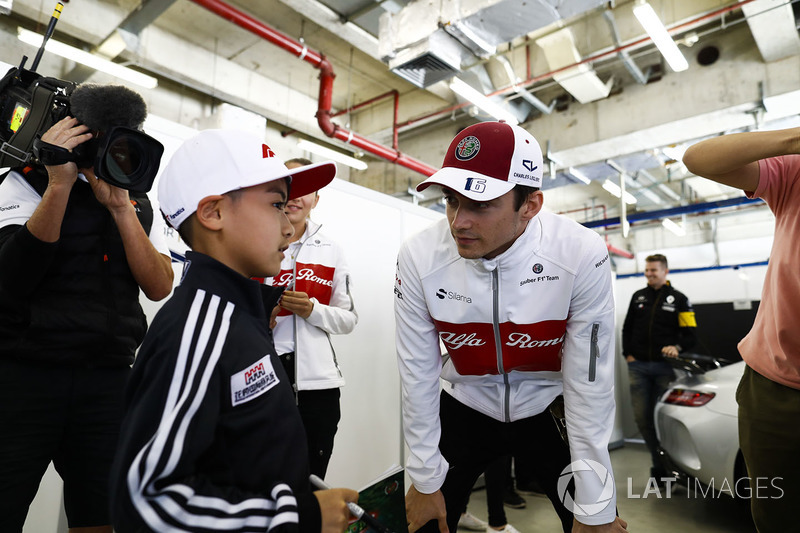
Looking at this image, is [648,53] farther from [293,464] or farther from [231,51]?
[293,464]

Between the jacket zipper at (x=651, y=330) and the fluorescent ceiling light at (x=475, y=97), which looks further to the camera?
the fluorescent ceiling light at (x=475, y=97)

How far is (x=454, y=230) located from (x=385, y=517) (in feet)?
2.44

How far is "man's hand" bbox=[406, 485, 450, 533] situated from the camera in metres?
1.37

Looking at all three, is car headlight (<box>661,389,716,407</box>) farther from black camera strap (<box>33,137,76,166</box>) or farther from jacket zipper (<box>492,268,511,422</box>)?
black camera strap (<box>33,137,76,166</box>)

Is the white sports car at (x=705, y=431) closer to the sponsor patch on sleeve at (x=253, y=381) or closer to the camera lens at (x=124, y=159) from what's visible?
the sponsor patch on sleeve at (x=253, y=381)

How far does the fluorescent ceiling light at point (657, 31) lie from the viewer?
335 cm

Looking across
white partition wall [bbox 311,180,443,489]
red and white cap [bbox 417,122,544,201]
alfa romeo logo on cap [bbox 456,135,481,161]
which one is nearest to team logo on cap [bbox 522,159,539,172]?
red and white cap [bbox 417,122,544,201]

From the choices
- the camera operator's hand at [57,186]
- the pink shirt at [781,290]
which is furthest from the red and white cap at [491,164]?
the camera operator's hand at [57,186]

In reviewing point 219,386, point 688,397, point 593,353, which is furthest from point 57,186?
point 688,397

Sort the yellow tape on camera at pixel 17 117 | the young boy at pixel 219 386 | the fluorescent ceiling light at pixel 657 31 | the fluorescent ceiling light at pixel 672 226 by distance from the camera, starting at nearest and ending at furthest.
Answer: the young boy at pixel 219 386
the yellow tape on camera at pixel 17 117
the fluorescent ceiling light at pixel 657 31
the fluorescent ceiling light at pixel 672 226

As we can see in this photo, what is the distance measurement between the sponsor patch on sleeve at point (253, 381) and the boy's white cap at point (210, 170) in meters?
0.32

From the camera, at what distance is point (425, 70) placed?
14.6 ft

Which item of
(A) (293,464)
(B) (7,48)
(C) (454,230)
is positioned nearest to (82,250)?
(A) (293,464)

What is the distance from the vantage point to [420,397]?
4.74 ft
